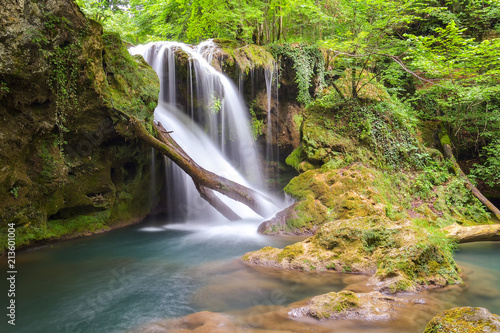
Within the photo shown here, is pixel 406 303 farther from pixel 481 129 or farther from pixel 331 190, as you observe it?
pixel 481 129

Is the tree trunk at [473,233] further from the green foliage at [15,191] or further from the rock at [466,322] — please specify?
the green foliage at [15,191]

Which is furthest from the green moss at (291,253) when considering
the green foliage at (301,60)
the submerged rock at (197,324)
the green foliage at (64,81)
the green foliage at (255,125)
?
the green foliage at (301,60)

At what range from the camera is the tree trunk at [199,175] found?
7.38m

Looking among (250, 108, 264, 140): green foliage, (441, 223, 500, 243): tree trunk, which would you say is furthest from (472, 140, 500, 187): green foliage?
(250, 108, 264, 140): green foliage

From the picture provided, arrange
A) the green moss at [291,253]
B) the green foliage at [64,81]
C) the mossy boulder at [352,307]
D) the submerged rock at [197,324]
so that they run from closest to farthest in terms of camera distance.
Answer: the submerged rock at [197,324] → the mossy boulder at [352,307] → the green moss at [291,253] → the green foliage at [64,81]

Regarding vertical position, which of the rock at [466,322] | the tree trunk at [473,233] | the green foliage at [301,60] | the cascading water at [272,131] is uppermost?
the green foliage at [301,60]

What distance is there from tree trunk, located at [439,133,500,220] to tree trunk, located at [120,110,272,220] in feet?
21.2

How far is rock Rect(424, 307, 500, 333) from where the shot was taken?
81.0 inches

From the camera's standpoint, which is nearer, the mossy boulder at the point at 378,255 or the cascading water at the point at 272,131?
the mossy boulder at the point at 378,255

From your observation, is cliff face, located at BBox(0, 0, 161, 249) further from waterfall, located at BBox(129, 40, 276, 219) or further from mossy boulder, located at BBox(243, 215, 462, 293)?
mossy boulder, located at BBox(243, 215, 462, 293)

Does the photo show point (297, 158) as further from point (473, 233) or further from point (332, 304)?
point (332, 304)

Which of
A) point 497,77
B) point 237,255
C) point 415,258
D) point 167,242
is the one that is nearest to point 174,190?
point 167,242

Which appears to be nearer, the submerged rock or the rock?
the rock

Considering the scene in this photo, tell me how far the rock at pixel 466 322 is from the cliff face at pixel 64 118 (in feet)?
21.8
